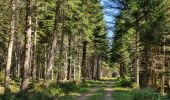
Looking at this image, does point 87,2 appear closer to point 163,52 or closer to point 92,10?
point 92,10

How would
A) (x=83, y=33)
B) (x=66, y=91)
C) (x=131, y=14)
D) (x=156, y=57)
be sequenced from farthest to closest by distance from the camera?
(x=83, y=33)
(x=156, y=57)
(x=131, y=14)
(x=66, y=91)

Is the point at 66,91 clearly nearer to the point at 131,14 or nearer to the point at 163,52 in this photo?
the point at 131,14

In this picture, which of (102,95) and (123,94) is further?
(102,95)

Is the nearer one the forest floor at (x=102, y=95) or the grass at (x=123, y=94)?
the grass at (x=123, y=94)

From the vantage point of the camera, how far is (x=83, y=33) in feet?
160

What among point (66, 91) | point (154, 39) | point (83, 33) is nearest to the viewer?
point (66, 91)

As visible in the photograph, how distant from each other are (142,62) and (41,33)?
14279mm

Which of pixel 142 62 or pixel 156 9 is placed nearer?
pixel 156 9

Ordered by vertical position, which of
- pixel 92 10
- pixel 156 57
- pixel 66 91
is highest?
pixel 92 10

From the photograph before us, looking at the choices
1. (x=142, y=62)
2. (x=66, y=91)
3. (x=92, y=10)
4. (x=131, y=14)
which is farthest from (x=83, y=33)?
(x=66, y=91)

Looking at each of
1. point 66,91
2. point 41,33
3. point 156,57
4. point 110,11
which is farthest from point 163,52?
point 66,91

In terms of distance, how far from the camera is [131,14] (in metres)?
38.0

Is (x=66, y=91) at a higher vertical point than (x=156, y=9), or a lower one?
lower

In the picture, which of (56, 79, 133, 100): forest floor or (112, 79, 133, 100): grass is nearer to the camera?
(112, 79, 133, 100): grass
